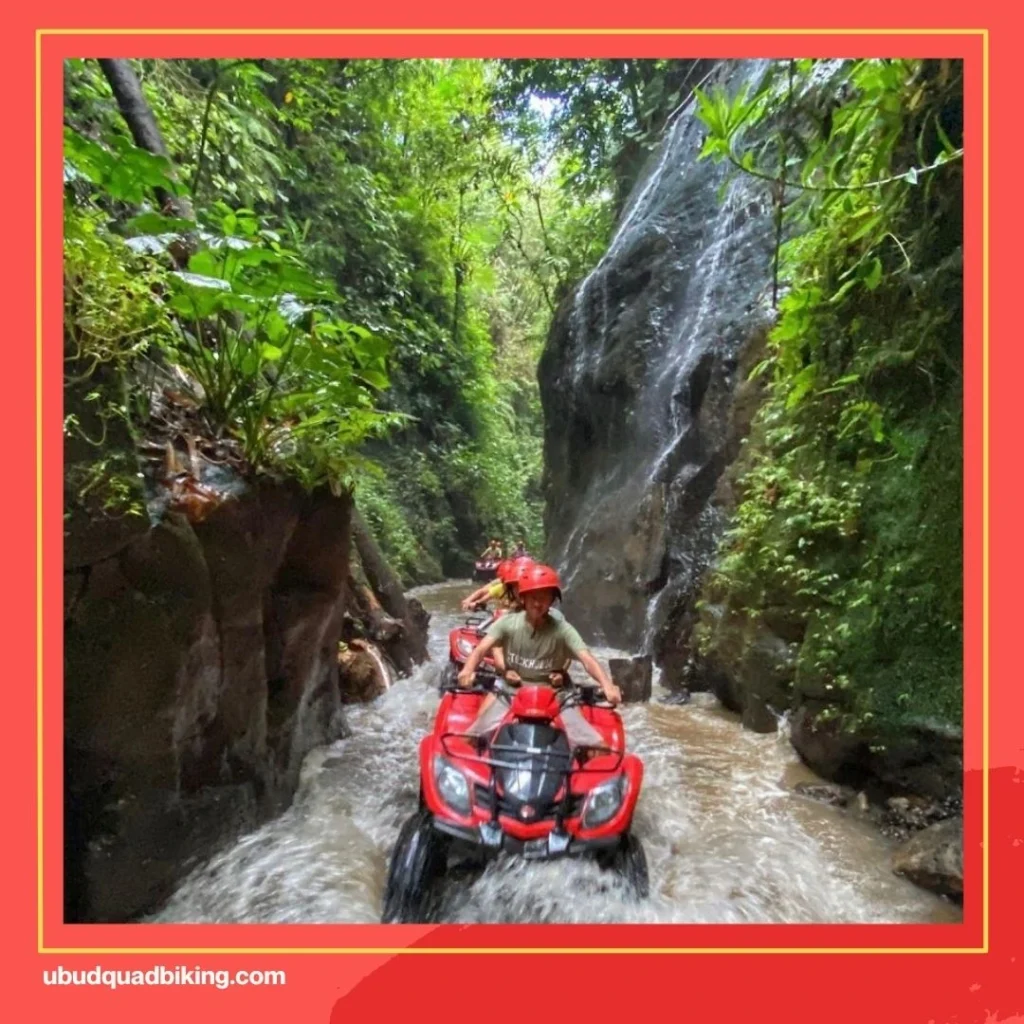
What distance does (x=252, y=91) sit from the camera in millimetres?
3492

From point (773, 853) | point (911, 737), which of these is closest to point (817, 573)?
point (911, 737)

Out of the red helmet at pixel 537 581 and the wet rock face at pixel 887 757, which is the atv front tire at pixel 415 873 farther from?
the wet rock face at pixel 887 757

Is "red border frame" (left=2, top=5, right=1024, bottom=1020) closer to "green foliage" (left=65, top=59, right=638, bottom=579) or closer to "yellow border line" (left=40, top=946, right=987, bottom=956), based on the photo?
"yellow border line" (left=40, top=946, right=987, bottom=956)

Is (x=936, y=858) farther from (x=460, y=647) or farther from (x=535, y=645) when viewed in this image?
(x=460, y=647)

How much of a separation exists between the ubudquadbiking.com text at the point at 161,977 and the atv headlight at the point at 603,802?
1186 mm

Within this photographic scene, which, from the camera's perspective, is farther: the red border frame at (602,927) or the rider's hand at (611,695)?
the rider's hand at (611,695)

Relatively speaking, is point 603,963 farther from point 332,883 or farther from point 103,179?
point 103,179

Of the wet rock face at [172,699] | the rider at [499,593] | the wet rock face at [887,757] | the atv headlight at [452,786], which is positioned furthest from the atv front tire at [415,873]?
the rider at [499,593]

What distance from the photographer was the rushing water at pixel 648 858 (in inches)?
91.5

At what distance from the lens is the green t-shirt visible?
3.48 meters

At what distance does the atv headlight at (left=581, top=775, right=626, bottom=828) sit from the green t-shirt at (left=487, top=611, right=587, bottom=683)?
907mm
